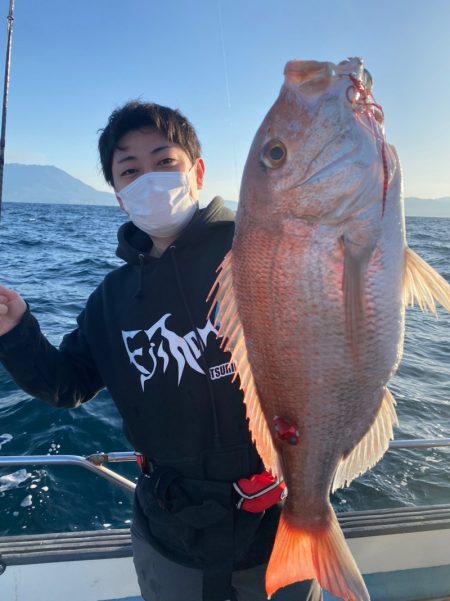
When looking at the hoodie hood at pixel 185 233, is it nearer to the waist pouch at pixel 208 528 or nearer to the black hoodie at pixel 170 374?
the black hoodie at pixel 170 374

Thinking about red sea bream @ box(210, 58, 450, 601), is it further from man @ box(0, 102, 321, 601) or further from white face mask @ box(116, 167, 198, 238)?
white face mask @ box(116, 167, 198, 238)

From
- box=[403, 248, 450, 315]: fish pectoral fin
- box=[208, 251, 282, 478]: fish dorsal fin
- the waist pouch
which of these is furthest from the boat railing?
box=[403, 248, 450, 315]: fish pectoral fin

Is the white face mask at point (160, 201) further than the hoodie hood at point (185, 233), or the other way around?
the hoodie hood at point (185, 233)

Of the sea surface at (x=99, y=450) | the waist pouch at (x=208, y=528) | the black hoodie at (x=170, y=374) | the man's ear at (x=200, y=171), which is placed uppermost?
the man's ear at (x=200, y=171)

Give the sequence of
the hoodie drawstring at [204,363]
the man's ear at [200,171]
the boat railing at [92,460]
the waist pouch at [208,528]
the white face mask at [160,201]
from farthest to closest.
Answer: the boat railing at [92,460] < the man's ear at [200,171] < the white face mask at [160,201] < the hoodie drawstring at [204,363] < the waist pouch at [208,528]

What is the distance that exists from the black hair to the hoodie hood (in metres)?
0.30

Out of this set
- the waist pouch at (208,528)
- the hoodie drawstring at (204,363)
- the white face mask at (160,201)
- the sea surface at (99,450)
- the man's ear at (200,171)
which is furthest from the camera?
the sea surface at (99,450)

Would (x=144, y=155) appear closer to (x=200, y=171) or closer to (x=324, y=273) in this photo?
(x=200, y=171)

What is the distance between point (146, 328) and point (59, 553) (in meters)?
1.83

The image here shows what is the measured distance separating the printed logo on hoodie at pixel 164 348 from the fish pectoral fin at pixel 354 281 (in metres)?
0.85

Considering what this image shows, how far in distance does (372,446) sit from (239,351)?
0.61 m

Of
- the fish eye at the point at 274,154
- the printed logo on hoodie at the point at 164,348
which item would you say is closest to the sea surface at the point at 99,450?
the printed logo on hoodie at the point at 164,348

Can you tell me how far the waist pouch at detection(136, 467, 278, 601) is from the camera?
1906mm

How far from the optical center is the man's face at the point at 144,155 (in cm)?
226
